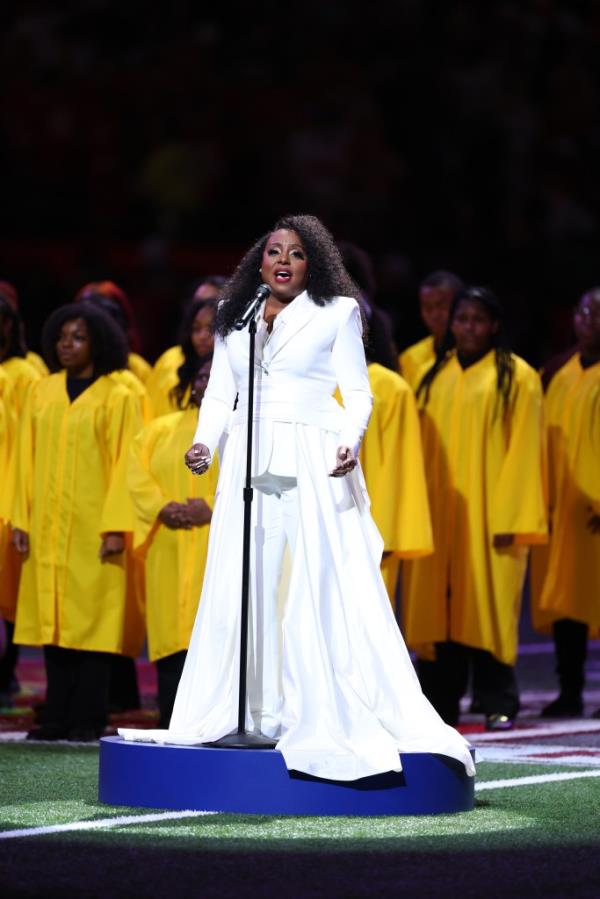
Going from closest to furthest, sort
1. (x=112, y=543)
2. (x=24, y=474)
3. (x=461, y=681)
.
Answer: (x=112, y=543) < (x=24, y=474) < (x=461, y=681)

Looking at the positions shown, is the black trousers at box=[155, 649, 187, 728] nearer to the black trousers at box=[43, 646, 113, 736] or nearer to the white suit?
the black trousers at box=[43, 646, 113, 736]

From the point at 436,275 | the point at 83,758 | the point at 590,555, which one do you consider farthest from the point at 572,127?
the point at 83,758

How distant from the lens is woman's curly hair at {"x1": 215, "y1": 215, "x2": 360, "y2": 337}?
637cm

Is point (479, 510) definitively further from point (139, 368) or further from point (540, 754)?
point (139, 368)

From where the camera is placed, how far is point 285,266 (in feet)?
20.9

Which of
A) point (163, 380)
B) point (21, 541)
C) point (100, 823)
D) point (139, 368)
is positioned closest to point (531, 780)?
point (100, 823)

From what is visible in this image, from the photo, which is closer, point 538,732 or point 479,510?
point 538,732

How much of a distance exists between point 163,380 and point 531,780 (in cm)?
349

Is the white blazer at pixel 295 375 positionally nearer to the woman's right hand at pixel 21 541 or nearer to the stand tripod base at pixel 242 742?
the stand tripod base at pixel 242 742

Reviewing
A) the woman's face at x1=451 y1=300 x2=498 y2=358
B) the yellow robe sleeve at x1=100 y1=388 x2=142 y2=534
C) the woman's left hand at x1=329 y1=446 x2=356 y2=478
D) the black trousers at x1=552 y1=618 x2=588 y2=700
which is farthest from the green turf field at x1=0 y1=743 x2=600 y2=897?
the woman's face at x1=451 y1=300 x2=498 y2=358

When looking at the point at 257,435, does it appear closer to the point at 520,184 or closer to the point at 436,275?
the point at 436,275

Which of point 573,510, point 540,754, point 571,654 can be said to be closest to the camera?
point 540,754

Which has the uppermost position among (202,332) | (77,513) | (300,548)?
(202,332)

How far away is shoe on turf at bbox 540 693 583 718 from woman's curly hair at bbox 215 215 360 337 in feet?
11.7
